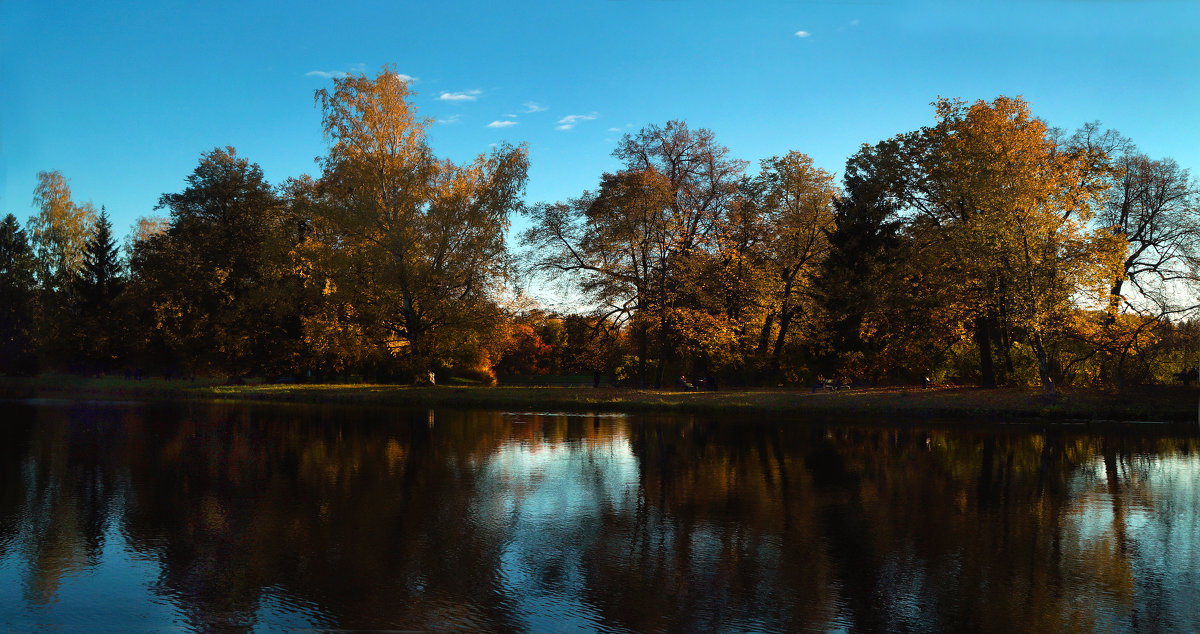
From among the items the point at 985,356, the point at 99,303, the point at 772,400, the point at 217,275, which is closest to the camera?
the point at 772,400

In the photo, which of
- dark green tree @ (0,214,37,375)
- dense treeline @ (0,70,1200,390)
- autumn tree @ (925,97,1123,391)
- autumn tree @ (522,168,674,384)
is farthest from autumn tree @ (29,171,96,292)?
autumn tree @ (925,97,1123,391)

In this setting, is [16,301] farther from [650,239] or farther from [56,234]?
[650,239]

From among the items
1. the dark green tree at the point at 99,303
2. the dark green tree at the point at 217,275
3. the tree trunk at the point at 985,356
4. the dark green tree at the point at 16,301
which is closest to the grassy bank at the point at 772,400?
the tree trunk at the point at 985,356

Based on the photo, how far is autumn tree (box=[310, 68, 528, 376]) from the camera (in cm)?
3619

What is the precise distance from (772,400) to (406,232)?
18.7 m

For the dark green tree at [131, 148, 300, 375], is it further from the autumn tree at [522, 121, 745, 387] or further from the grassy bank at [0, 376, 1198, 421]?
the autumn tree at [522, 121, 745, 387]

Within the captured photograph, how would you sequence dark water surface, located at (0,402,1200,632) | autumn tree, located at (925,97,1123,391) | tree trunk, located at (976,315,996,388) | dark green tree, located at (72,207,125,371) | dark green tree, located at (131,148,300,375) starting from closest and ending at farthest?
1. dark water surface, located at (0,402,1200,632)
2. autumn tree, located at (925,97,1123,391)
3. tree trunk, located at (976,315,996,388)
4. dark green tree, located at (131,148,300,375)
5. dark green tree, located at (72,207,125,371)

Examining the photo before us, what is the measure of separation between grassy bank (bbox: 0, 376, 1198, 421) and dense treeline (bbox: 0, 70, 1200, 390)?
2.47m

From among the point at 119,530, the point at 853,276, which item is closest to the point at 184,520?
the point at 119,530

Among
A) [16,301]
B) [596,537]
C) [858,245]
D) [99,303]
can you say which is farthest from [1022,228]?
[16,301]

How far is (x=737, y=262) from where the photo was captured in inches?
1511

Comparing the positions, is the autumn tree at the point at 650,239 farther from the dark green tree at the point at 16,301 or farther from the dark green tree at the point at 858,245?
the dark green tree at the point at 16,301

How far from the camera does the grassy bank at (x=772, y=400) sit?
24.0 metres

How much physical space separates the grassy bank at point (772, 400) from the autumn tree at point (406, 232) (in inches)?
127
